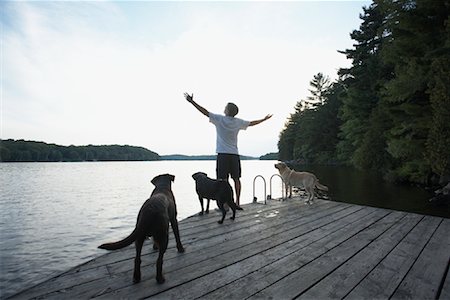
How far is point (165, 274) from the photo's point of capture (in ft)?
7.86

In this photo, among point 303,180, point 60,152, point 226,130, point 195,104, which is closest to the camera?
point 195,104

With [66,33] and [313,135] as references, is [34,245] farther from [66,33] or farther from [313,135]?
[313,135]

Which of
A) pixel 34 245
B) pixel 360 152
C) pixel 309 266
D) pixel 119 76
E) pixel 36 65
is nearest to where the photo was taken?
pixel 309 266

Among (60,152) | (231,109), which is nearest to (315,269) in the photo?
(231,109)

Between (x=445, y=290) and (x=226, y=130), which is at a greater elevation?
(x=226, y=130)

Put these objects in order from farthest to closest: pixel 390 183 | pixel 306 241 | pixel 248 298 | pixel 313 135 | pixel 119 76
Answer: pixel 313 135
pixel 390 183
pixel 119 76
pixel 306 241
pixel 248 298

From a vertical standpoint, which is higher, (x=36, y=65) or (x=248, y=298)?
(x=36, y=65)

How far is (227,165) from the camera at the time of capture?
17.2 ft

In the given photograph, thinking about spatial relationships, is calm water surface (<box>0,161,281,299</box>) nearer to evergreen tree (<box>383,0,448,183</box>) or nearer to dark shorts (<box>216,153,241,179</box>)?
dark shorts (<box>216,153,241,179</box>)

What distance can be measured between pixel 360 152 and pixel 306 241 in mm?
23693

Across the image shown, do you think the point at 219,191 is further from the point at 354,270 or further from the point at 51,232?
the point at 51,232

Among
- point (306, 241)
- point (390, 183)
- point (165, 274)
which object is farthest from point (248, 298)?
point (390, 183)

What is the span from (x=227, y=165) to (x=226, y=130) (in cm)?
78

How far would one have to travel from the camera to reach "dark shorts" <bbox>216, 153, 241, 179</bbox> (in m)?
5.21
